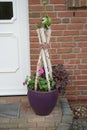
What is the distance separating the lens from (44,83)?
4.08 m

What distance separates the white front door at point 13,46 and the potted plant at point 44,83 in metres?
0.63

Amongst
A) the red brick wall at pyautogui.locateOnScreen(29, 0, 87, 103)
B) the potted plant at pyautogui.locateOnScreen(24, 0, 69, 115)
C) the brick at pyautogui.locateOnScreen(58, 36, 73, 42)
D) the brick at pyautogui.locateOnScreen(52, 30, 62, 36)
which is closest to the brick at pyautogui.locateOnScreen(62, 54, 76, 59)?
the red brick wall at pyautogui.locateOnScreen(29, 0, 87, 103)

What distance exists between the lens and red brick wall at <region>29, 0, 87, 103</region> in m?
4.48

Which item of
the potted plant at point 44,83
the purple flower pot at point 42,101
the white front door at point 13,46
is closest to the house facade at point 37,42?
the white front door at point 13,46

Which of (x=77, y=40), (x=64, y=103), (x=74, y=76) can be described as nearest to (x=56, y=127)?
(x=64, y=103)

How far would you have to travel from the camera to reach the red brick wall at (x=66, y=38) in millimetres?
4480

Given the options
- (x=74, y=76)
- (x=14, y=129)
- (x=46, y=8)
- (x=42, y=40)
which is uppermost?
(x=46, y=8)

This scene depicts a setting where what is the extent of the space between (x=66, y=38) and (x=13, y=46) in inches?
33.0

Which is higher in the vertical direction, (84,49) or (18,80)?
(84,49)

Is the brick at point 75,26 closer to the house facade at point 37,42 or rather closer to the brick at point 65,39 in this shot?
the house facade at point 37,42

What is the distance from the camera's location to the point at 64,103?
4496mm

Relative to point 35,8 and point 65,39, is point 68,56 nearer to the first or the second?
point 65,39

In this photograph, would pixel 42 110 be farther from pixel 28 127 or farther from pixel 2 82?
pixel 2 82

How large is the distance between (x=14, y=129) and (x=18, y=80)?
1.17 meters
